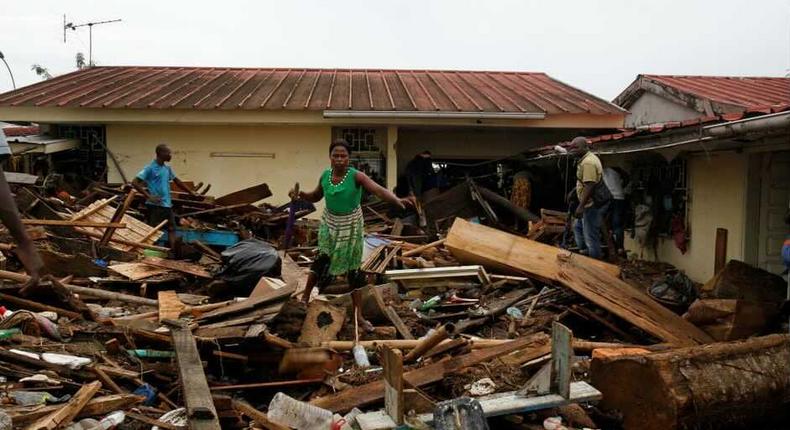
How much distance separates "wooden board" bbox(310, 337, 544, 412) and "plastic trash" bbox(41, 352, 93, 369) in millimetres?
1519

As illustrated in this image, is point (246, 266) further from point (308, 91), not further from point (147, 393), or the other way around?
point (308, 91)

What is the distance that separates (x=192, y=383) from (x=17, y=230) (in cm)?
163

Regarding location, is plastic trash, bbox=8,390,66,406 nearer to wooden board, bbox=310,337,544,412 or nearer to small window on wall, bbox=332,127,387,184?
wooden board, bbox=310,337,544,412

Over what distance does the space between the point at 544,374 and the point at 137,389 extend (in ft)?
8.51

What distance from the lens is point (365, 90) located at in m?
13.7

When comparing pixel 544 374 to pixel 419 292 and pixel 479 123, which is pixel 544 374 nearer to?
pixel 419 292

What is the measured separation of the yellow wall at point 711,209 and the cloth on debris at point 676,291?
3.34 ft

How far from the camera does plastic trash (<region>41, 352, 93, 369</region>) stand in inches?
155

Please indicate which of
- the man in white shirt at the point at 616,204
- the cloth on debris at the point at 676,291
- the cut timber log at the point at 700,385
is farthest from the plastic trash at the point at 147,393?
the man in white shirt at the point at 616,204

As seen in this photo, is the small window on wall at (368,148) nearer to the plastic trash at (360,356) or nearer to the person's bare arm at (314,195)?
the person's bare arm at (314,195)

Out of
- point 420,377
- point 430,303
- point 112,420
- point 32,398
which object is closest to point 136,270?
point 430,303

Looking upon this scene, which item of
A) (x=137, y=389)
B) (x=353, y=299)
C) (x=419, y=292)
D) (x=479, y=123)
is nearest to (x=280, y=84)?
(x=479, y=123)

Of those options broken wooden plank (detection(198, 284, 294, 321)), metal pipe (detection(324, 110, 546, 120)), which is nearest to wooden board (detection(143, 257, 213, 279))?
broken wooden plank (detection(198, 284, 294, 321))

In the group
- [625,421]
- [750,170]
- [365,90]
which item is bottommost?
[625,421]
